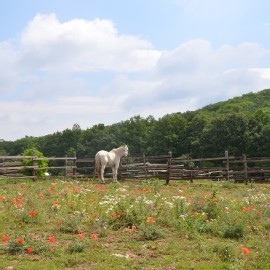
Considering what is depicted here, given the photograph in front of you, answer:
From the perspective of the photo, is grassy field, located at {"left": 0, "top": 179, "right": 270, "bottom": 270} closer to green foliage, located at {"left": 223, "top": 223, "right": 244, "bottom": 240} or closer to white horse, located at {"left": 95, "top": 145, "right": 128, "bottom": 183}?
green foliage, located at {"left": 223, "top": 223, "right": 244, "bottom": 240}

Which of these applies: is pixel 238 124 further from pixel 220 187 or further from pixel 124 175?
pixel 220 187

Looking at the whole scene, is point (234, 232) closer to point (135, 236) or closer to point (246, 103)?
point (135, 236)

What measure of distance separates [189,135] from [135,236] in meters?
45.8

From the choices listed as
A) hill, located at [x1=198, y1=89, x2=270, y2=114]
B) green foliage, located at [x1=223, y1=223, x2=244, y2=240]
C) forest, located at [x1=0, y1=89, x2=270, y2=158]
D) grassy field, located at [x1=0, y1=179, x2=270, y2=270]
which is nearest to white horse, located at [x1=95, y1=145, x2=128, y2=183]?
grassy field, located at [x1=0, y1=179, x2=270, y2=270]

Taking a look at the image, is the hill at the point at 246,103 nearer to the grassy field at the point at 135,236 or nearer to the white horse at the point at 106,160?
the white horse at the point at 106,160

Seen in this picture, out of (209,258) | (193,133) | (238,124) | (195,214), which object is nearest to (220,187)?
(195,214)

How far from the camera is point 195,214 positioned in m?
7.51

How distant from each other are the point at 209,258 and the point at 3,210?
17.3ft

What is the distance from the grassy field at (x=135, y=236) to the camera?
17.2ft

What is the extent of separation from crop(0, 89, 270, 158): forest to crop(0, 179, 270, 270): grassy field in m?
34.7

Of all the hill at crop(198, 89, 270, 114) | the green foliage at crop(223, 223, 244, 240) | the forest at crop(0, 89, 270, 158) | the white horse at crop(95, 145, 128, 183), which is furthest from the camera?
the hill at crop(198, 89, 270, 114)

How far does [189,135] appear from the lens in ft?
170

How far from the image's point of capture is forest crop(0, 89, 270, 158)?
42.7 meters

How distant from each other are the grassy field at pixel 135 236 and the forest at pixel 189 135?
34.7 m
